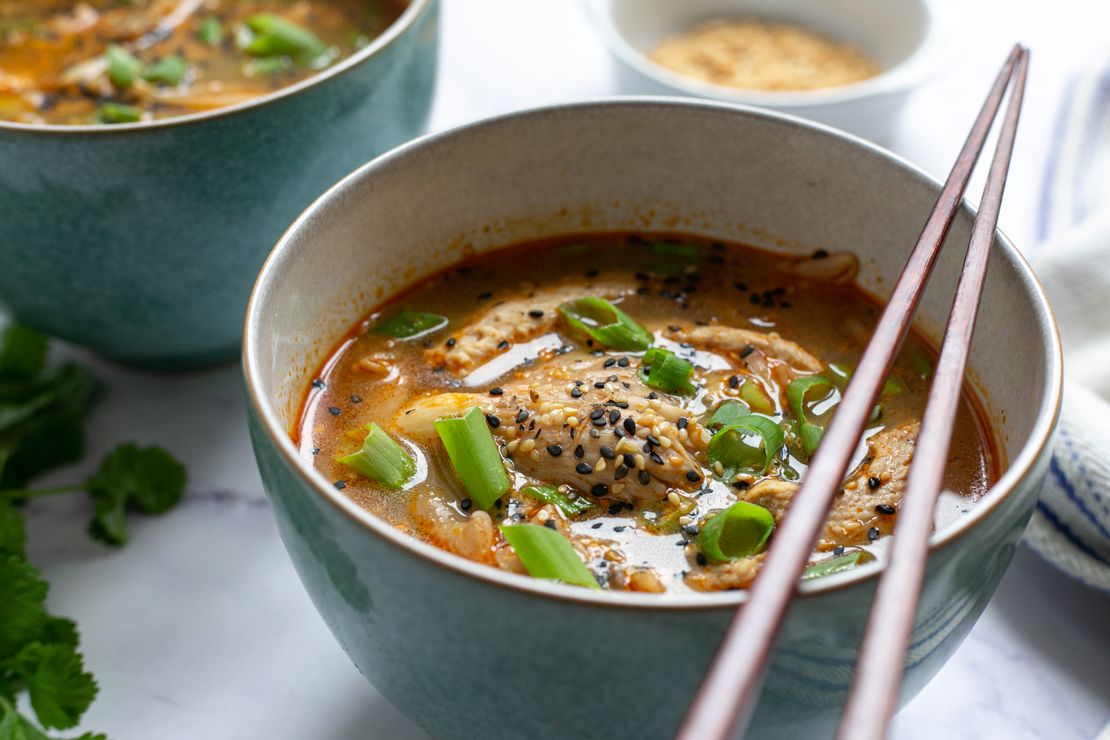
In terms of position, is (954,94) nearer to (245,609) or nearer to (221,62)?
(221,62)

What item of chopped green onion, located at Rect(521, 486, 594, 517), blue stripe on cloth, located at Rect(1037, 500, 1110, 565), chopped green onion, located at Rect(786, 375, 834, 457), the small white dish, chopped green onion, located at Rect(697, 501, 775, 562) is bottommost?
blue stripe on cloth, located at Rect(1037, 500, 1110, 565)

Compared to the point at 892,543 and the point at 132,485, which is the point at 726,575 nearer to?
the point at 892,543

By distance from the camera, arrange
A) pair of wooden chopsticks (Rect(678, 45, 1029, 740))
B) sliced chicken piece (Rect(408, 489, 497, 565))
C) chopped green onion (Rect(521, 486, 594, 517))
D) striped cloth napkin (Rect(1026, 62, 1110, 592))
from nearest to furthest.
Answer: pair of wooden chopsticks (Rect(678, 45, 1029, 740)), sliced chicken piece (Rect(408, 489, 497, 565)), chopped green onion (Rect(521, 486, 594, 517)), striped cloth napkin (Rect(1026, 62, 1110, 592))

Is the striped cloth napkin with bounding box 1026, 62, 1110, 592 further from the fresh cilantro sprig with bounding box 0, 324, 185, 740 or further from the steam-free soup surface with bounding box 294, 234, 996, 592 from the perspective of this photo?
the fresh cilantro sprig with bounding box 0, 324, 185, 740

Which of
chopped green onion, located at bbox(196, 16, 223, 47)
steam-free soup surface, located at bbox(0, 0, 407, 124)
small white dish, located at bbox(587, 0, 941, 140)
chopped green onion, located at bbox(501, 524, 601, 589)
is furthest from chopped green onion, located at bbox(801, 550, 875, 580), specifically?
chopped green onion, located at bbox(196, 16, 223, 47)

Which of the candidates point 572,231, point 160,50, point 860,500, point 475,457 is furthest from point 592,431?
point 160,50

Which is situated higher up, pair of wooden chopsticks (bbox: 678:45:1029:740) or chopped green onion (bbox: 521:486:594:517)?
pair of wooden chopsticks (bbox: 678:45:1029:740)
